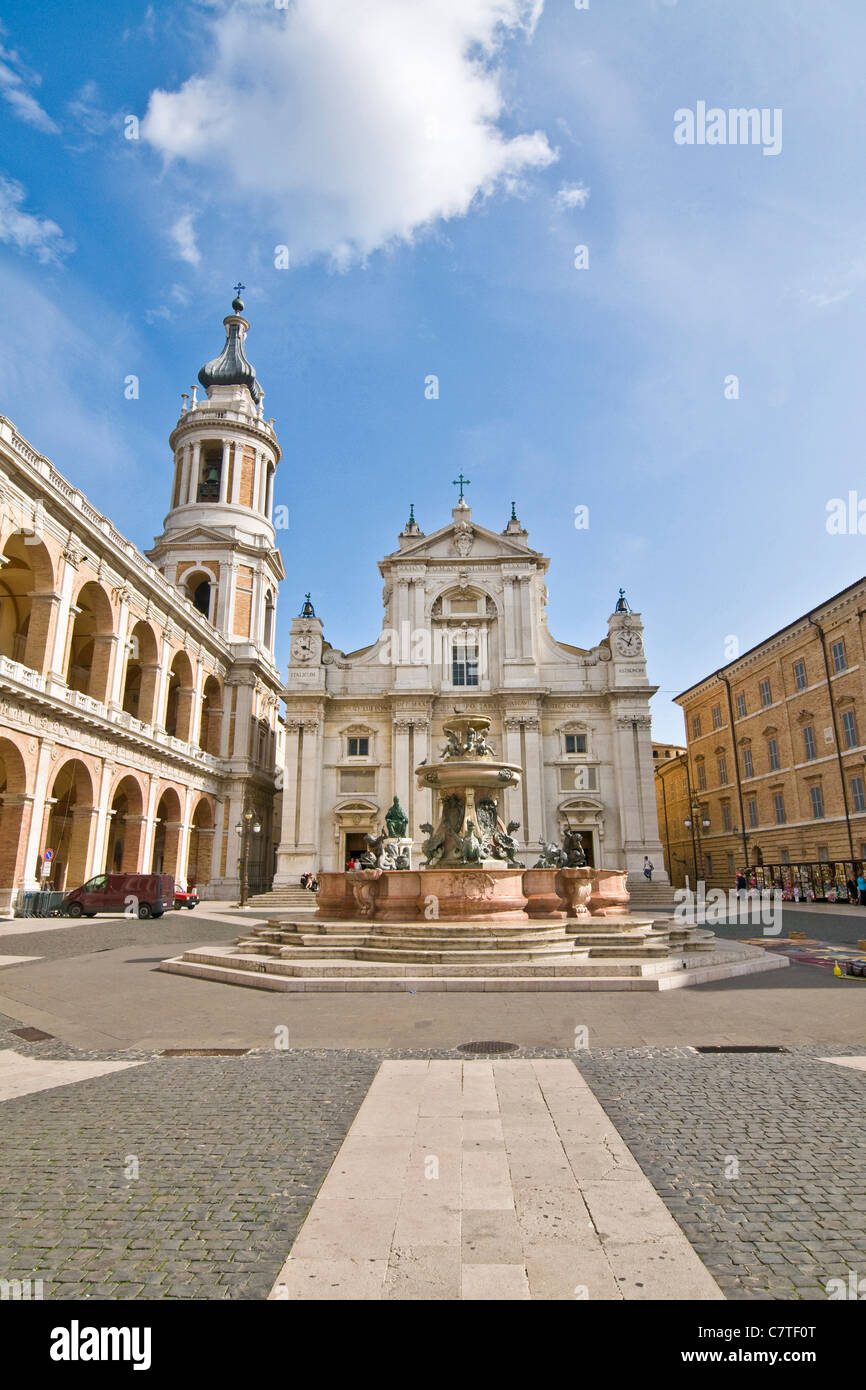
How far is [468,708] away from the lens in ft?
149

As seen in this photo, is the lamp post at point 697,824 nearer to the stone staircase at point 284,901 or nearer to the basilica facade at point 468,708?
the basilica facade at point 468,708

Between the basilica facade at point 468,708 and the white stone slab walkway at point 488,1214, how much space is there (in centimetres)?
3639

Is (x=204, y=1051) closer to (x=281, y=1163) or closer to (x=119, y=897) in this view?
(x=281, y=1163)

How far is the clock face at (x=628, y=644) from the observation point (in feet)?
150

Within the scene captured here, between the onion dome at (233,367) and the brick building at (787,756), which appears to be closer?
the brick building at (787,756)

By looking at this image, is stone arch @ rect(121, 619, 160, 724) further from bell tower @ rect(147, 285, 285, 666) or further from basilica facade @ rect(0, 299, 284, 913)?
bell tower @ rect(147, 285, 285, 666)

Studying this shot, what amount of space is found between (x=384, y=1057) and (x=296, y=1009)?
3080mm

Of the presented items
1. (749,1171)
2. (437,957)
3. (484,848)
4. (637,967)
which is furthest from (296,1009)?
(484,848)

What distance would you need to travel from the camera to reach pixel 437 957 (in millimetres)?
12742

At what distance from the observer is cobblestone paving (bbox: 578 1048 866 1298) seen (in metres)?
3.63

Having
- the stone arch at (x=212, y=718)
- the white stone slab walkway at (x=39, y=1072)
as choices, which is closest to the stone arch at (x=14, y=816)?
the stone arch at (x=212, y=718)

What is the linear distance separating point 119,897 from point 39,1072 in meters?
22.6

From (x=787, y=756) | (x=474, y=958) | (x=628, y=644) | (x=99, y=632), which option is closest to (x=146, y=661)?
(x=99, y=632)

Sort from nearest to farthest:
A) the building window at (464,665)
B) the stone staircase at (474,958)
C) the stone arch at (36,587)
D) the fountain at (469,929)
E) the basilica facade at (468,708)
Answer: the stone staircase at (474,958)
the fountain at (469,929)
the stone arch at (36,587)
the basilica facade at (468,708)
the building window at (464,665)
